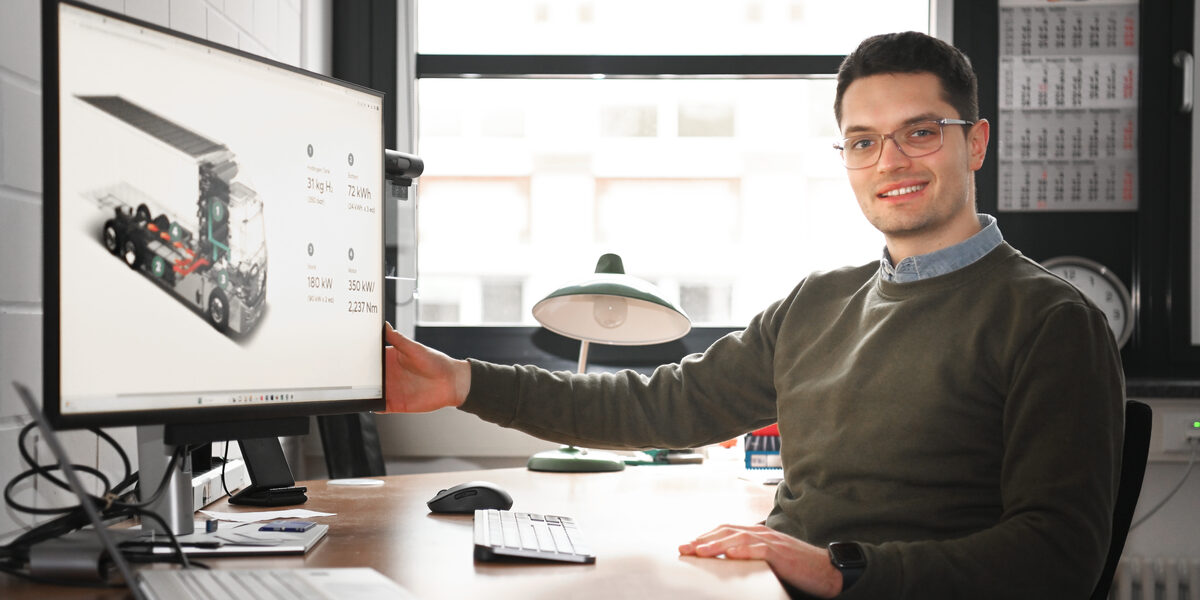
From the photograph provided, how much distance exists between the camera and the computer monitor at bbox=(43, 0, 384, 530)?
31.4 inches

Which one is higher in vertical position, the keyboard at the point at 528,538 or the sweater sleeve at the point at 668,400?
the sweater sleeve at the point at 668,400

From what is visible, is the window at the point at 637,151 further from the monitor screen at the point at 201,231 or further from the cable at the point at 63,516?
the cable at the point at 63,516

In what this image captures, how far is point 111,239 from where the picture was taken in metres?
0.82

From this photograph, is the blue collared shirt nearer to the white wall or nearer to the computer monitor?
the computer monitor

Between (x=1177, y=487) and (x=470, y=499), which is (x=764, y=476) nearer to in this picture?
(x=470, y=499)

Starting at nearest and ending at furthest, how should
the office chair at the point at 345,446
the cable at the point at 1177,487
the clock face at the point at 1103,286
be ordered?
the office chair at the point at 345,446, the cable at the point at 1177,487, the clock face at the point at 1103,286

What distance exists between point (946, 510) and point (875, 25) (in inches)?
69.9

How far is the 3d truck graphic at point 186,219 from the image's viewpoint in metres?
0.84

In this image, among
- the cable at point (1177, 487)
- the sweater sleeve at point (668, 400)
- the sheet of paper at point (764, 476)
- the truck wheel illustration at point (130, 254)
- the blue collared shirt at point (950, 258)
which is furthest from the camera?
the cable at point (1177, 487)

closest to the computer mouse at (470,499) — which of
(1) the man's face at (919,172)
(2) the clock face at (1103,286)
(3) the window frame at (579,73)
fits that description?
(1) the man's face at (919,172)

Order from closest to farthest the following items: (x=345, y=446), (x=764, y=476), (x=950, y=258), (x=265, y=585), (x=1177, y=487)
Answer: (x=265, y=585) → (x=950, y=258) → (x=764, y=476) → (x=345, y=446) → (x=1177, y=487)

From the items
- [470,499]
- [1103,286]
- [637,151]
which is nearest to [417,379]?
[470,499]

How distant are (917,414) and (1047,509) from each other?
0.19 m

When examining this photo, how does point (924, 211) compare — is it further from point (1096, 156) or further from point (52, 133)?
point (1096, 156)
